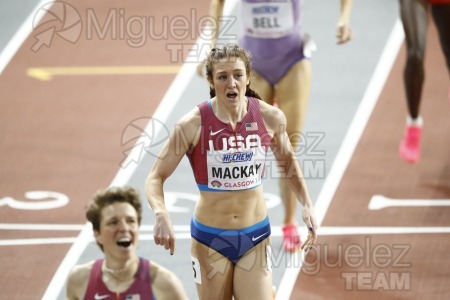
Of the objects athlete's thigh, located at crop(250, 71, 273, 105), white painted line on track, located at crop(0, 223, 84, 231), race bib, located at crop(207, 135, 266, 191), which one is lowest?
white painted line on track, located at crop(0, 223, 84, 231)

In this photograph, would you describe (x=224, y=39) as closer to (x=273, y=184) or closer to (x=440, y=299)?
(x=273, y=184)

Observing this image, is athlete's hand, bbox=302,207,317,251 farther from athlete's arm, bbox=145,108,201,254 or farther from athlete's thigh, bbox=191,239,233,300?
athlete's arm, bbox=145,108,201,254

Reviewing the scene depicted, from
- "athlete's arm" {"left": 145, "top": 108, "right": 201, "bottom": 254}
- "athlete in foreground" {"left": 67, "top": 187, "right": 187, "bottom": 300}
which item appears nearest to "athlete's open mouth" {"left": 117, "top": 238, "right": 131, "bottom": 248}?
"athlete in foreground" {"left": 67, "top": 187, "right": 187, "bottom": 300}

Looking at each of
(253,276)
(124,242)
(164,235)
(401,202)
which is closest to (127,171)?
(401,202)

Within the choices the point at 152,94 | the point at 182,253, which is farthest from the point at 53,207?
the point at 152,94

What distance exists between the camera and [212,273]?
24.0 ft

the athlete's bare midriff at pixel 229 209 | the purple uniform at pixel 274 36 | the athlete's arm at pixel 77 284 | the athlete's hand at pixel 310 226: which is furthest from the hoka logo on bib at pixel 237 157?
the purple uniform at pixel 274 36

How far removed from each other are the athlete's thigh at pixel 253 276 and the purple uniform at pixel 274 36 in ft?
7.40

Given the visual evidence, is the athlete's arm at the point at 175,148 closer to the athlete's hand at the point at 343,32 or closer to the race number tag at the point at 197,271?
the race number tag at the point at 197,271

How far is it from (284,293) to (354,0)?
5.98m

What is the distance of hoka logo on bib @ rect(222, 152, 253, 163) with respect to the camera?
7266mm

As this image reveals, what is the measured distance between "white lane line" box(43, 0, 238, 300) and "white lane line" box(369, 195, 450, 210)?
2.18 metres

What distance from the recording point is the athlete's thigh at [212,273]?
24.0 feet

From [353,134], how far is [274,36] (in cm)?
233
